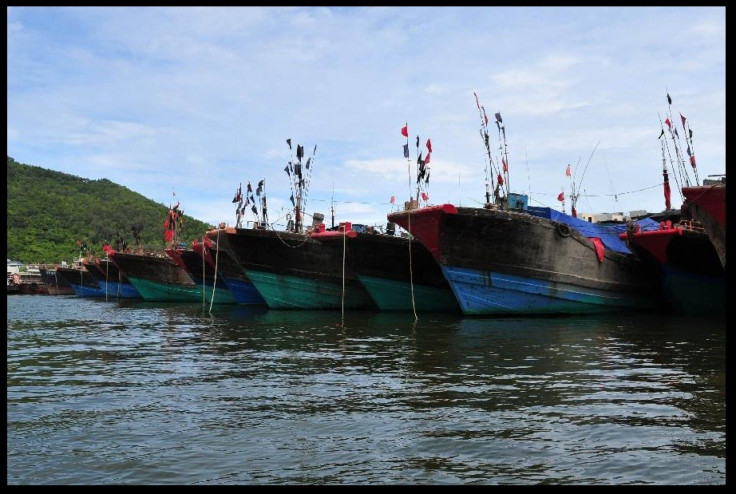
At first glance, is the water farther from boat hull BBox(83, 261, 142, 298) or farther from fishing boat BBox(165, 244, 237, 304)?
boat hull BBox(83, 261, 142, 298)

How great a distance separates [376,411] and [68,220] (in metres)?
125

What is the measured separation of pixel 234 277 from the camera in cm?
4356

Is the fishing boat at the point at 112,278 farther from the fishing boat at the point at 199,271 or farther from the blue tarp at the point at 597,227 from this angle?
the blue tarp at the point at 597,227

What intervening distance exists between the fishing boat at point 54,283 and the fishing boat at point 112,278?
1780 centimetres

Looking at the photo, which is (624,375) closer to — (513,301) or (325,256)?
(513,301)

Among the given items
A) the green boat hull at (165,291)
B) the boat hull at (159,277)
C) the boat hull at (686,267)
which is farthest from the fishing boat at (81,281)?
the boat hull at (686,267)

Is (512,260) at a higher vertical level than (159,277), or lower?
higher

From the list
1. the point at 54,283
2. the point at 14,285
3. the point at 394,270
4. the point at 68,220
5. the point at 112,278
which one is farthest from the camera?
the point at 68,220

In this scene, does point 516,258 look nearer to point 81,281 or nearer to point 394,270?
point 394,270

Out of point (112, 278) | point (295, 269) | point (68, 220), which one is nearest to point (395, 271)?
point (295, 269)

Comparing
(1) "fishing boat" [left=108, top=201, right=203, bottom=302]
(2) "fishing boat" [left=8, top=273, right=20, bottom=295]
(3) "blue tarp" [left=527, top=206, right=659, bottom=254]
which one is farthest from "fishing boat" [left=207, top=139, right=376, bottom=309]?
(2) "fishing boat" [left=8, top=273, right=20, bottom=295]

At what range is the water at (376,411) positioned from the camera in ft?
23.4
